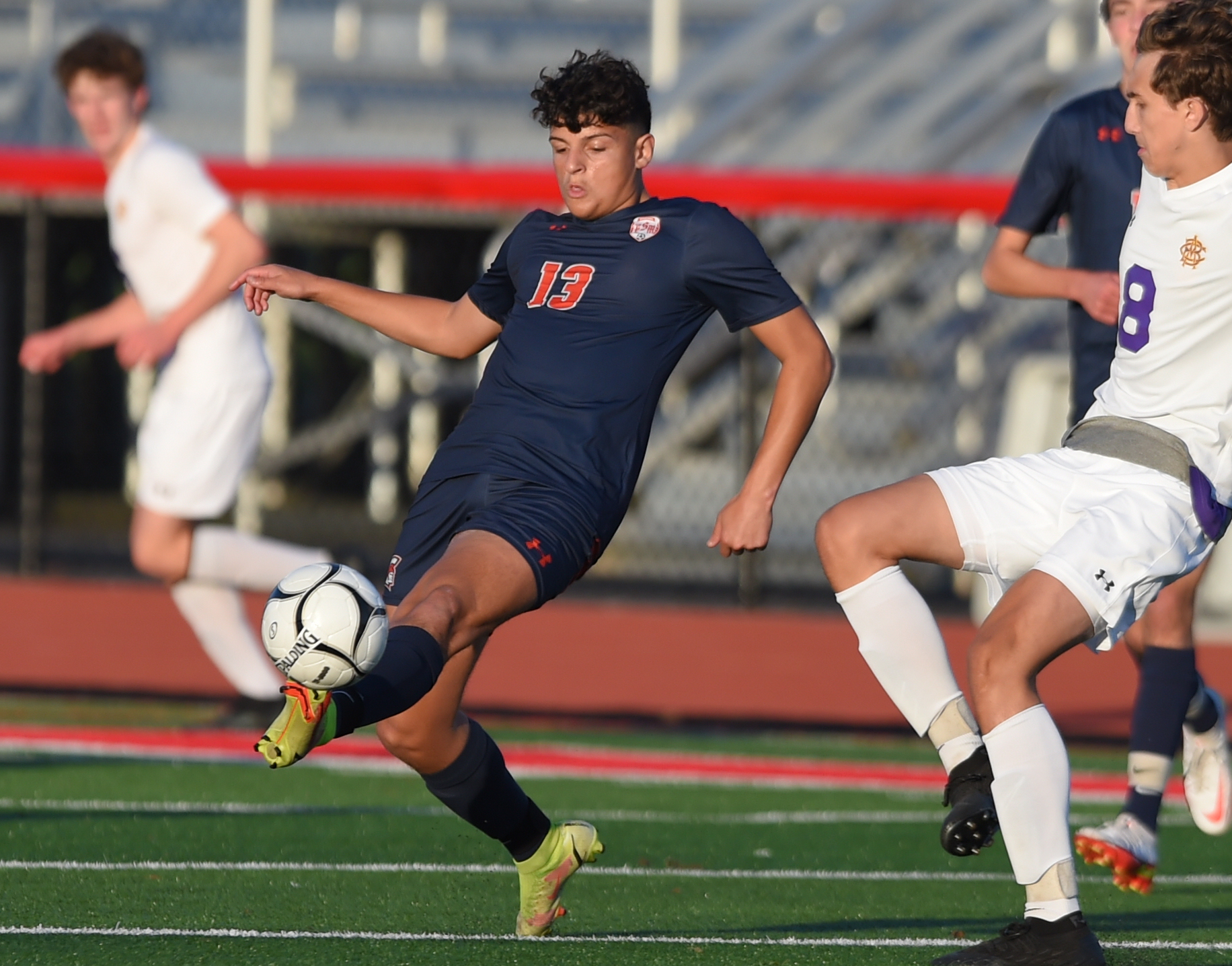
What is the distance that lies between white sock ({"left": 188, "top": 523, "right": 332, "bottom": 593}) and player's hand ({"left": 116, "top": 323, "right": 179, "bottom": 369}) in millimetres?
808

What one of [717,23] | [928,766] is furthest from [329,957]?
[717,23]

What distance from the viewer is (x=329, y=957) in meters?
4.13

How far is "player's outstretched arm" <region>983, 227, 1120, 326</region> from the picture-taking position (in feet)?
17.2

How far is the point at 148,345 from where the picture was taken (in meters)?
7.91

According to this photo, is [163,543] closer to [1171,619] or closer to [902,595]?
[1171,619]

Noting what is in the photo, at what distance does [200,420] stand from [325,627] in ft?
14.8

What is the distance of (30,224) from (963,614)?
523 cm

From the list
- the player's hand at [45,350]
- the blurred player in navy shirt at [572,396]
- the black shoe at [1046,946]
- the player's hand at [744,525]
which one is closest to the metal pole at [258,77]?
the player's hand at [45,350]

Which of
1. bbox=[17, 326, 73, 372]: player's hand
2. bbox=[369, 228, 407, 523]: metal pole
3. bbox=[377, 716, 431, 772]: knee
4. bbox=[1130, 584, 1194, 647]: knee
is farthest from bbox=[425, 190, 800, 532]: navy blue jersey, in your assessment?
bbox=[369, 228, 407, 523]: metal pole

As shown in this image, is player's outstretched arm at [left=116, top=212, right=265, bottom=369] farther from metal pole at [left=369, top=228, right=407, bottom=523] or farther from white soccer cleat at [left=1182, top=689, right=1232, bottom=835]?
metal pole at [left=369, top=228, right=407, bottom=523]

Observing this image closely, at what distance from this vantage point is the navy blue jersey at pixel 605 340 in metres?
4.71

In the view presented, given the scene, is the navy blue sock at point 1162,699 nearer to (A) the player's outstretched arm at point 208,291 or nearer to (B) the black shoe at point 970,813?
(B) the black shoe at point 970,813

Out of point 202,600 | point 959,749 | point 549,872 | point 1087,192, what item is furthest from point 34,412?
point 959,749

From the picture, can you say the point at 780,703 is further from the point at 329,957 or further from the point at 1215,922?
the point at 329,957
